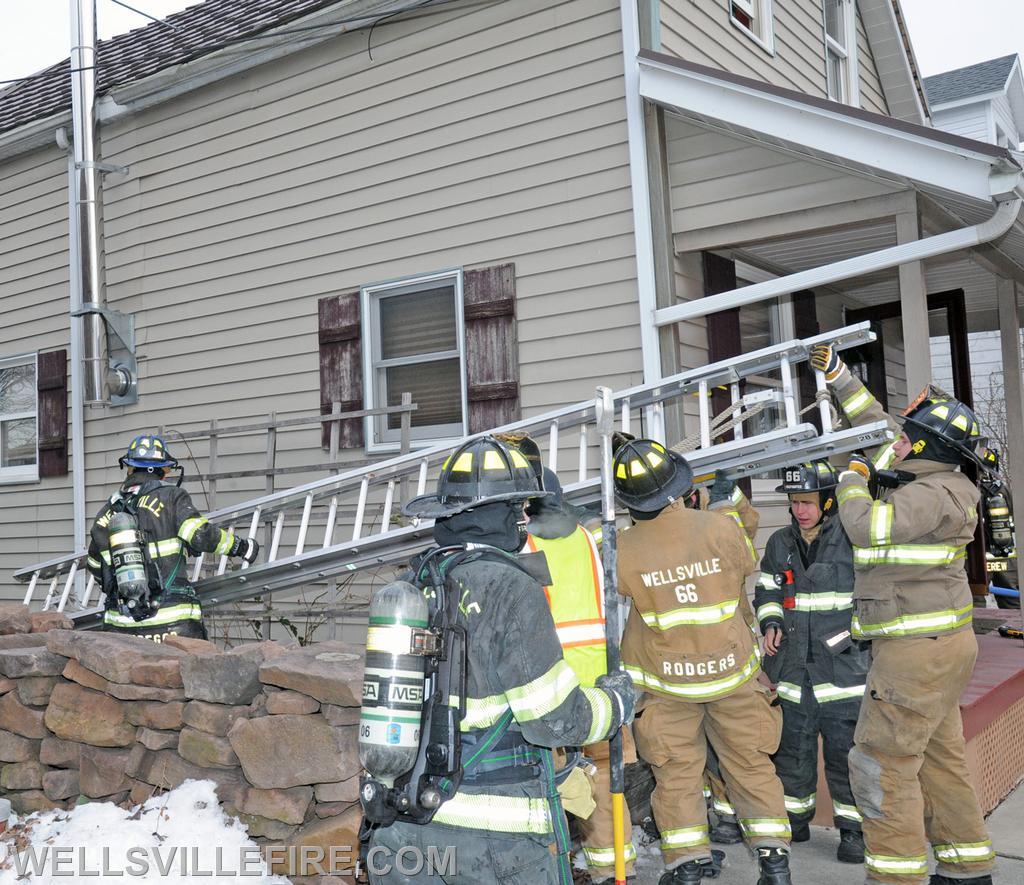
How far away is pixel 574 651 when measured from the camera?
3.64 metres

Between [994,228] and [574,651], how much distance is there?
3.23 m

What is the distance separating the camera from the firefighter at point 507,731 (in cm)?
262

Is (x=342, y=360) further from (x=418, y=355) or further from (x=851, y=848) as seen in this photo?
(x=851, y=848)

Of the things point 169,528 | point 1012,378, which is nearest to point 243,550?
point 169,528

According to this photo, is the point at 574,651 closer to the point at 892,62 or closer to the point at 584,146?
the point at 584,146

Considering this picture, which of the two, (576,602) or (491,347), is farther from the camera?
(491,347)

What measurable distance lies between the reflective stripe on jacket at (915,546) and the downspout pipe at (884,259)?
1519 mm

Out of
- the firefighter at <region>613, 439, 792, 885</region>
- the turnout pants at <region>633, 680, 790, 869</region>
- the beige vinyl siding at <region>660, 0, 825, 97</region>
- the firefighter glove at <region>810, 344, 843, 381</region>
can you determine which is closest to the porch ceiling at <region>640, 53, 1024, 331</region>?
the beige vinyl siding at <region>660, 0, 825, 97</region>

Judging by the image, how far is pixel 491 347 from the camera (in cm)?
705

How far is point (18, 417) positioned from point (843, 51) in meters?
9.23

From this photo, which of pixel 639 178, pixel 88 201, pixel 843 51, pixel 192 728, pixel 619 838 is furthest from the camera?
pixel 843 51

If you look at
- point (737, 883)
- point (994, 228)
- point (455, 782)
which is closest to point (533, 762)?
point (455, 782)

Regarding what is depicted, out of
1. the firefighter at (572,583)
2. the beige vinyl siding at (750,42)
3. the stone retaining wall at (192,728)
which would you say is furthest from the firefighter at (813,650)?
the beige vinyl siding at (750,42)

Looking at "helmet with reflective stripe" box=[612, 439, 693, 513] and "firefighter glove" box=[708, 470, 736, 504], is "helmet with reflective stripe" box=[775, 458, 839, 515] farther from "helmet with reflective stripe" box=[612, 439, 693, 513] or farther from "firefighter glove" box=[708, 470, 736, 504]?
"helmet with reflective stripe" box=[612, 439, 693, 513]
